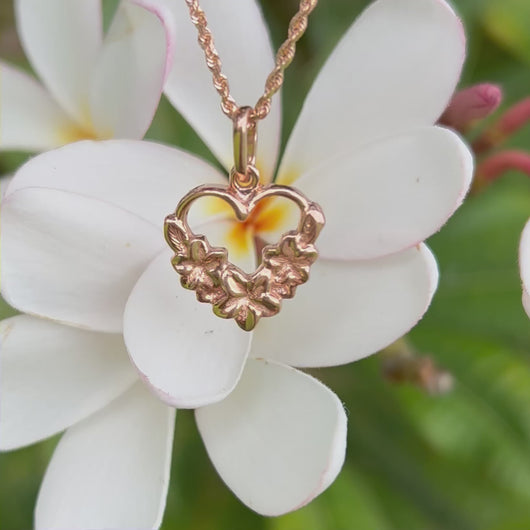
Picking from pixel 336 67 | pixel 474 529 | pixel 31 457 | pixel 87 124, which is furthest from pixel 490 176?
pixel 31 457

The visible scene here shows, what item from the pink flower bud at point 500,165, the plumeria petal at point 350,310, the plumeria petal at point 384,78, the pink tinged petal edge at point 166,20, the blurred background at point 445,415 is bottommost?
the blurred background at point 445,415

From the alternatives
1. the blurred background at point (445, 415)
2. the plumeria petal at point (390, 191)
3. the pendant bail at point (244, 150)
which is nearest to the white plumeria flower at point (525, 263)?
the plumeria petal at point (390, 191)

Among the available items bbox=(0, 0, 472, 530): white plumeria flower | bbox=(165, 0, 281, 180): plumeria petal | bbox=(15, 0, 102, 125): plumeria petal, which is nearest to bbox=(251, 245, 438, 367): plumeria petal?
bbox=(0, 0, 472, 530): white plumeria flower

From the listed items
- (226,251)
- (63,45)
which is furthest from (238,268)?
(63,45)

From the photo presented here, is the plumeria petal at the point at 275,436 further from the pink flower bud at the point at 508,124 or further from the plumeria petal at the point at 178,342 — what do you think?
the pink flower bud at the point at 508,124

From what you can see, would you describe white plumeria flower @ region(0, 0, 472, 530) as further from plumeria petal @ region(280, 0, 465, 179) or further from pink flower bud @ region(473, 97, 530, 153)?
pink flower bud @ region(473, 97, 530, 153)
